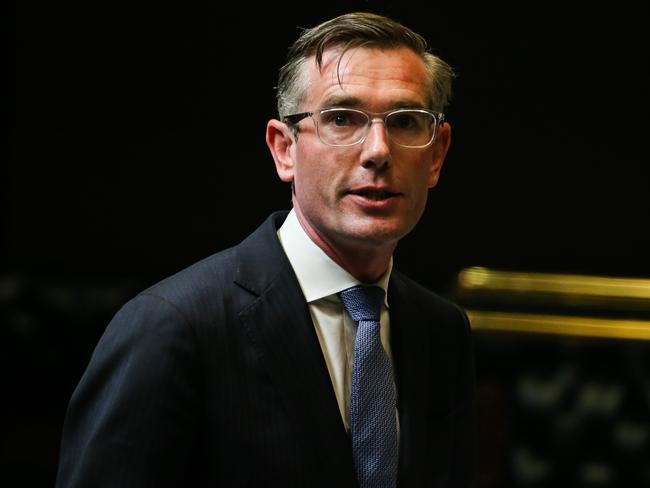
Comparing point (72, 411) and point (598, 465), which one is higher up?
point (72, 411)

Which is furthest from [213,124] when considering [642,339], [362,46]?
[362,46]

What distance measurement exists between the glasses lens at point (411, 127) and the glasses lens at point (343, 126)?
0.04m

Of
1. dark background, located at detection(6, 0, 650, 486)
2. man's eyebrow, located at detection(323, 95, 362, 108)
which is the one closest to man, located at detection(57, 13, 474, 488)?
man's eyebrow, located at detection(323, 95, 362, 108)

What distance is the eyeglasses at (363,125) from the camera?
1.88 metres

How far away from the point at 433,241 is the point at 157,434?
2.31m

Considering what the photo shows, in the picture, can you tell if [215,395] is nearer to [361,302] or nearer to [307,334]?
[307,334]

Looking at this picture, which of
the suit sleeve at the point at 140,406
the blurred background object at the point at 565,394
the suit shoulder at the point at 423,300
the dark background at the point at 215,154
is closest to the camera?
the suit sleeve at the point at 140,406

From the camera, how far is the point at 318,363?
187cm

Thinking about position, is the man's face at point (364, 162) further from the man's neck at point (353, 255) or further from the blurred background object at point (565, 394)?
the blurred background object at point (565, 394)

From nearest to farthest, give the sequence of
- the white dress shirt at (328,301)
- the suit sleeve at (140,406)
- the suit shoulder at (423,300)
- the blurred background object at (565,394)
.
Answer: the suit sleeve at (140,406)
the white dress shirt at (328,301)
the suit shoulder at (423,300)
the blurred background object at (565,394)

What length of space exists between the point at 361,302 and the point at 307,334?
136 millimetres

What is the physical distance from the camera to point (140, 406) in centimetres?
173

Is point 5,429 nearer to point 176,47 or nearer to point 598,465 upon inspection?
point 176,47

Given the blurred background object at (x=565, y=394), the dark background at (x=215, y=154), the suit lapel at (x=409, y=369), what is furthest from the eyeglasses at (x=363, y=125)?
the dark background at (x=215, y=154)
